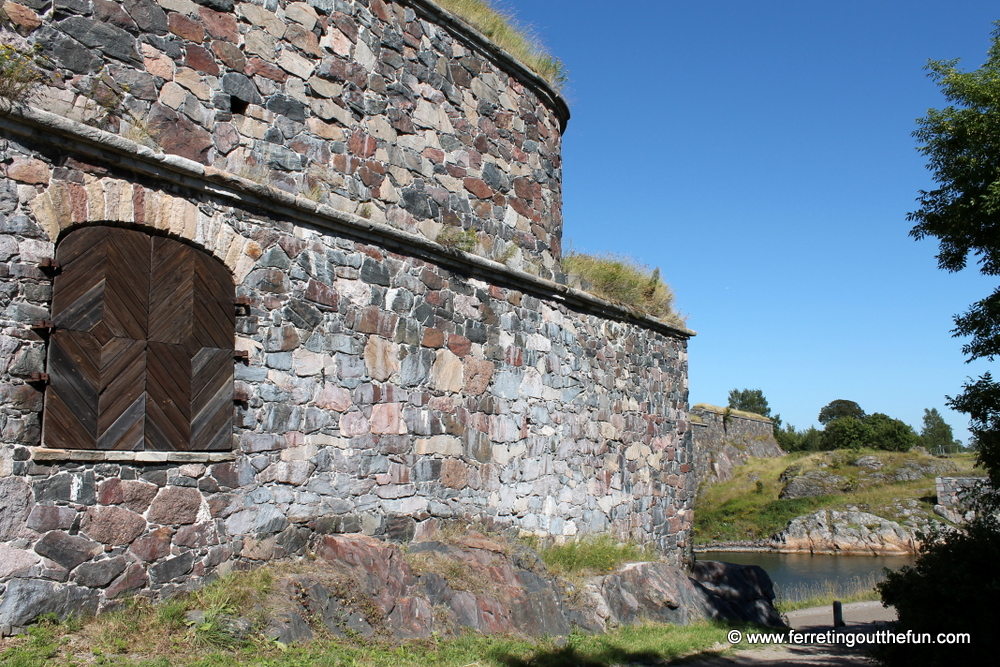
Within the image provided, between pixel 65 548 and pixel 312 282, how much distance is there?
296 centimetres

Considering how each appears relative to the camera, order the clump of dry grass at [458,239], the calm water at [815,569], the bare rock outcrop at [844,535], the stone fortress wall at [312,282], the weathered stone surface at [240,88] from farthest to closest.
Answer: the bare rock outcrop at [844,535]
the calm water at [815,569]
the clump of dry grass at [458,239]
the weathered stone surface at [240,88]
the stone fortress wall at [312,282]

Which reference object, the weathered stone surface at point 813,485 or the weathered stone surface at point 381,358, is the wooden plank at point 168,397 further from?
the weathered stone surface at point 813,485

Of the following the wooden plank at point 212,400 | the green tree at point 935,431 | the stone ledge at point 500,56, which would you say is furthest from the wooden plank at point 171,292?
the green tree at point 935,431

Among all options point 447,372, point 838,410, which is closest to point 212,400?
point 447,372

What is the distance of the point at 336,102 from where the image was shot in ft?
25.7

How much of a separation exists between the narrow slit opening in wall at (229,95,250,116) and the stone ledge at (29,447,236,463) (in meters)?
3.08

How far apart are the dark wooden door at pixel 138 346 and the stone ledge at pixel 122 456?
0.22ft

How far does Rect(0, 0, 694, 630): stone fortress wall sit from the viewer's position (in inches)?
217

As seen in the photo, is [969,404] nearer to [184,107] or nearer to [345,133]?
[345,133]

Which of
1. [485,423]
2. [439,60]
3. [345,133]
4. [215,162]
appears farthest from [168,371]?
[439,60]

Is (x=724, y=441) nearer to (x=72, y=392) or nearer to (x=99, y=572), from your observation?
(x=99, y=572)

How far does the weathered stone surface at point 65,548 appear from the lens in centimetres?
530

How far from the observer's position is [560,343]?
1021cm

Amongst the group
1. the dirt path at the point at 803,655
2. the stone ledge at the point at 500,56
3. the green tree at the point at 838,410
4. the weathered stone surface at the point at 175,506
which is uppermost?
the green tree at the point at 838,410
